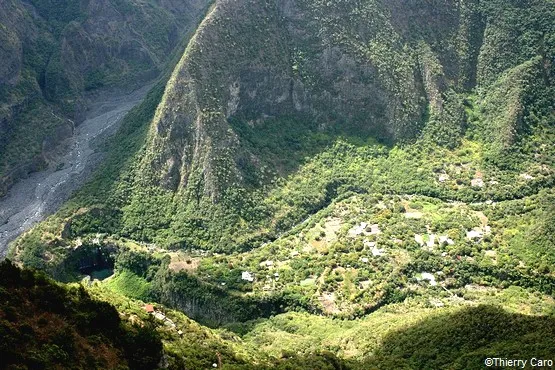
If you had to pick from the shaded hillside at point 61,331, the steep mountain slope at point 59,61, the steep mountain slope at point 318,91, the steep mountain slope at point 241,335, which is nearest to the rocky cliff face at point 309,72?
the steep mountain slope at point 318,91

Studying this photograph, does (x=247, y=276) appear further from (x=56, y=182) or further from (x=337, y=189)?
(x=56, y=182)

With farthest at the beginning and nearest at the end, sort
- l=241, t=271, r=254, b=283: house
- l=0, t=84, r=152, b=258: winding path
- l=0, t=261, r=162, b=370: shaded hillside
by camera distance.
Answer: l=0, t=84, r=152, b=258: winding path → l=241, t=271, r=254, b=283: house → l=0, t=261, r=162, b=370: shaded hillside

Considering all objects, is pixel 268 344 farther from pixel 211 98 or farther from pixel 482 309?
pixel 211 98

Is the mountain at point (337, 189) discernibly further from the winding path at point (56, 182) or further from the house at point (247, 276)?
the winding path at point (56, 182)

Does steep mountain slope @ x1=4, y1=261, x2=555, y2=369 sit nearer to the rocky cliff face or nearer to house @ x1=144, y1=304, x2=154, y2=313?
house @ x1=144, y1=304, x2=154, y2=313

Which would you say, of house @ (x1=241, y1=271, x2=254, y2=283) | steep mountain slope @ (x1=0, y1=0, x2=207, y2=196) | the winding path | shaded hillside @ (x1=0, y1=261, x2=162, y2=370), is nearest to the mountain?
house @ (x1=241, y1=271, x2=254, y2=283)

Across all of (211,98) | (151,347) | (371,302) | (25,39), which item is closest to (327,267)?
(371,302)
